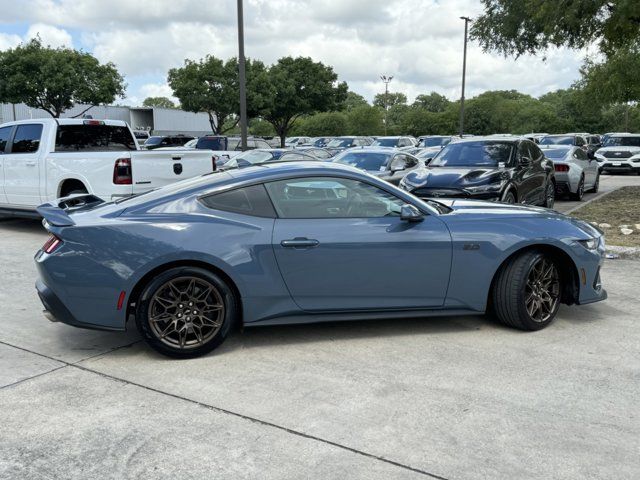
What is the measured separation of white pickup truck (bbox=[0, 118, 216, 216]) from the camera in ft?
30.1

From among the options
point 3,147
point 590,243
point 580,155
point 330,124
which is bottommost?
point 590,243

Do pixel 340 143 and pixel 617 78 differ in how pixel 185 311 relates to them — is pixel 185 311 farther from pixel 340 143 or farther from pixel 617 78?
pixel 340 143

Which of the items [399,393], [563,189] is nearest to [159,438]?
[399,393]

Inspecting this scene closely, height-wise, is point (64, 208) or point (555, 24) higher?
point (555, 24)

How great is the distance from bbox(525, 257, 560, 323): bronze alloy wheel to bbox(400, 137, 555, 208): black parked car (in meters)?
5.02

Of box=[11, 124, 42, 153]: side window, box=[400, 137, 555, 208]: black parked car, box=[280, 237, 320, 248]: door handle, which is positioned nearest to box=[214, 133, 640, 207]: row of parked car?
box=[400, 137, 555, 208]: black parked car

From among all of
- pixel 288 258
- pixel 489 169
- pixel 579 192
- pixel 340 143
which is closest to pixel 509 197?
pixel 489 169

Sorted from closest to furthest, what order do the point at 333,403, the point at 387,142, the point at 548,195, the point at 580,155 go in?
the point at 333,403
the point at 548,195
the point at 580,155
the point at 387,142

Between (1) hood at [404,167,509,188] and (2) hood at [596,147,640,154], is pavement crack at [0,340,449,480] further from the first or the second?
(2) hood at [596,147,640,154]

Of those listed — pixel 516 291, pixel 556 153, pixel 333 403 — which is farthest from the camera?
pixel 556 153

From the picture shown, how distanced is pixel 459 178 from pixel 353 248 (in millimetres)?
6043

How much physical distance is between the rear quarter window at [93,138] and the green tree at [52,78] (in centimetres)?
2609

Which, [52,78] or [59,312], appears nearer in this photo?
[59,312]

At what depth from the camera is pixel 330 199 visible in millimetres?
4852
